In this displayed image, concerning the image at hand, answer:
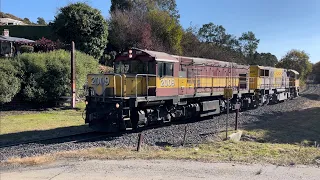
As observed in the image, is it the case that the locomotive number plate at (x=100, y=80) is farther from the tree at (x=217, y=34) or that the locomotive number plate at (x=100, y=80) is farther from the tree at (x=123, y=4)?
the tree at (x=217, y=34)

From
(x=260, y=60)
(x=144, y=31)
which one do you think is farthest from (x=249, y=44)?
(x=144, y=31)

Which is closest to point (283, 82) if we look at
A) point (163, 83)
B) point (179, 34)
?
point (179, 34)

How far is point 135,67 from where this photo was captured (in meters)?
14.4

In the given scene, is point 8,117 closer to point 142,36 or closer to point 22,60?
point 22,60

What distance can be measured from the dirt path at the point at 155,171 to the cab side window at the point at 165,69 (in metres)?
6.19

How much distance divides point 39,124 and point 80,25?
1780 cm

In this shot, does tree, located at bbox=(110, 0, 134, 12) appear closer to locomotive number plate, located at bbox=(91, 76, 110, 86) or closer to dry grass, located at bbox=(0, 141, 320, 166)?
locomotive number plate, located at bbox=(91, 76, 110, 86)

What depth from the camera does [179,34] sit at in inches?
1640

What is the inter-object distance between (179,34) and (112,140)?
3123cm

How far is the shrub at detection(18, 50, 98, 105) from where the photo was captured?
21.7 meters

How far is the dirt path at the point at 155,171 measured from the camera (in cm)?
734

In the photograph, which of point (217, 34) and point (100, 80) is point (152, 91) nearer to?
point (100, 80)

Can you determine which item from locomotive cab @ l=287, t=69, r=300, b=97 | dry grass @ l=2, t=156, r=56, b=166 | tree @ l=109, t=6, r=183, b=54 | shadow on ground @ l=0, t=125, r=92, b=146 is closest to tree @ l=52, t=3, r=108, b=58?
tree @ l=109, t=6, r=183, b=54

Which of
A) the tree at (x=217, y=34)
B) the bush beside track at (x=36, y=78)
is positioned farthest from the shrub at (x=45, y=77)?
the tree at (x=217, y=34)
